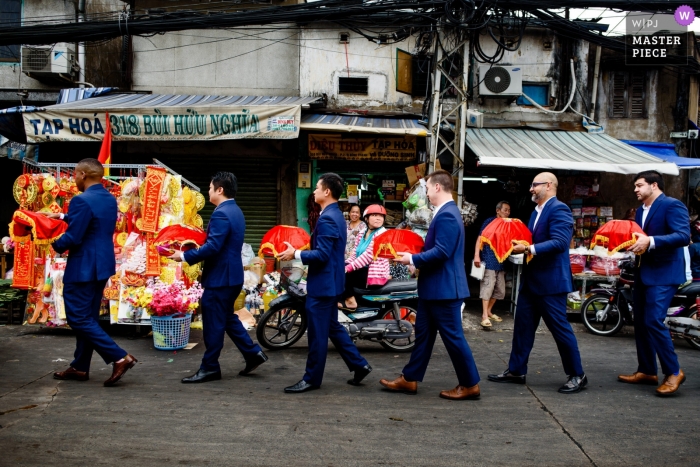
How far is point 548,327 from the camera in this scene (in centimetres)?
528

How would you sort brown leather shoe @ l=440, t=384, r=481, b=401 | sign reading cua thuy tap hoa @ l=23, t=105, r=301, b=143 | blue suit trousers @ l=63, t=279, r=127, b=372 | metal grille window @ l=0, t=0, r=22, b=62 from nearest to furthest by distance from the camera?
brown leather shoe @ l=440, t=384, r=481, b=401 < blue suit trousers @ l=63, t=279, r=127, b=372 < sign reading cua thuy tap hoa @ l=23, t=105, r=301, b=143 < metal grille window @ l=0, t=0, r=22, b=62

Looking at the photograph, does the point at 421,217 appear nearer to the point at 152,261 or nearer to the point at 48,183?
the point at 152,261

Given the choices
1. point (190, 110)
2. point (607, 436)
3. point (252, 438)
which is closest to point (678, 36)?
point (190, 110)

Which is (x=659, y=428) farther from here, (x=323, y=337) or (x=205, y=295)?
(x=205, y=295)

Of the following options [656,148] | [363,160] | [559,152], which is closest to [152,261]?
[363,160]

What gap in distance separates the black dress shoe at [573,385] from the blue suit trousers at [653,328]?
675mm

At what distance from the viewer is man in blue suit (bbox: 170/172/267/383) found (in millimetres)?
5180

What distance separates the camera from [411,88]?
11305mm

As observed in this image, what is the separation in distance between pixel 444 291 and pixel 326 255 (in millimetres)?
1001

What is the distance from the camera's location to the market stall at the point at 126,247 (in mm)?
7324

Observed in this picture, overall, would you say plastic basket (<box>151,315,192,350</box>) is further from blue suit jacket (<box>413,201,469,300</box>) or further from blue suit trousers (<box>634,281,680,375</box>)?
blue suit trousers (<box>634,281,680,375</box>)

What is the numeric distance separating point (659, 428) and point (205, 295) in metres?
3.70

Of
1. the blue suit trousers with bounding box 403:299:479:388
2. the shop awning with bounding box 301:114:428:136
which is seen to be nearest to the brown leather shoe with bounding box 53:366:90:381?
the blue suit trousers with bounding box 403:299:479:388

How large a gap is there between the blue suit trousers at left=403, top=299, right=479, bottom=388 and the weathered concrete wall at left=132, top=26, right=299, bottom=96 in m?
7.63
